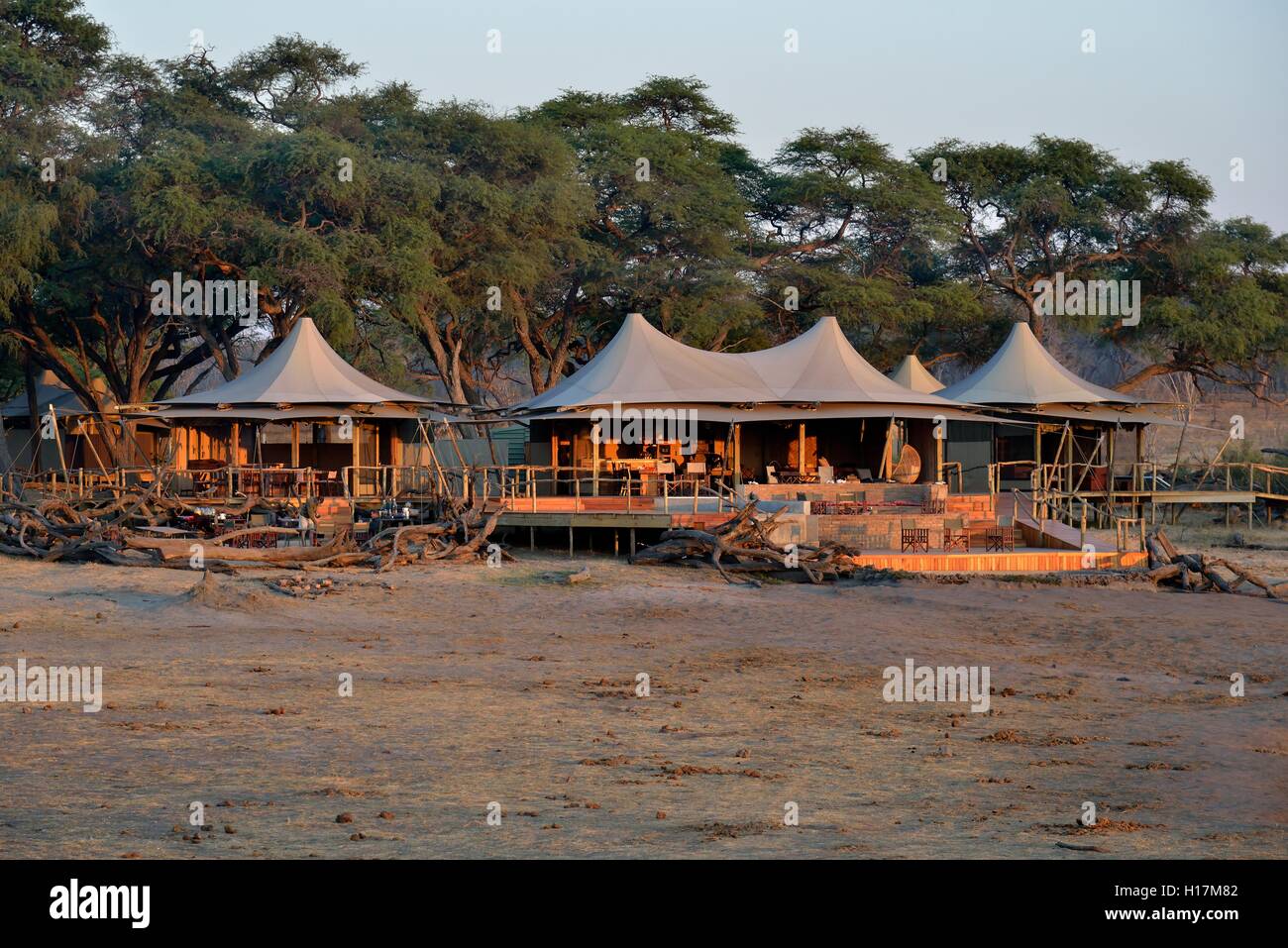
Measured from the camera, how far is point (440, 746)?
11.1 m

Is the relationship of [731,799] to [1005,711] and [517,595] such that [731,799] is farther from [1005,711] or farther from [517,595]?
[517,595]

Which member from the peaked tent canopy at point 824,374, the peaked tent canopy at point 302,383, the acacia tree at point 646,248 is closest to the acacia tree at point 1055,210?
the acacia tree at point 646,248

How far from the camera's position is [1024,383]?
39500 millimetres

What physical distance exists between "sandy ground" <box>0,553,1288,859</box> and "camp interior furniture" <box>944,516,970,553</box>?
448 centimetres

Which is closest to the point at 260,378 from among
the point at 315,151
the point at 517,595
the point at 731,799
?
the point at 315,151

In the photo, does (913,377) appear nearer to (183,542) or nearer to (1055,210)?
(1055,210)

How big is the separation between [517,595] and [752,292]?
32408mm

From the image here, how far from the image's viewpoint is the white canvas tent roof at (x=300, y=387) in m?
34.1

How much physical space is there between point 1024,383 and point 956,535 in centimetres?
1450

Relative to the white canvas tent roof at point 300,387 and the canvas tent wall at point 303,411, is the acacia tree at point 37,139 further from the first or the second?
the white canvas tent roof at point 300,387

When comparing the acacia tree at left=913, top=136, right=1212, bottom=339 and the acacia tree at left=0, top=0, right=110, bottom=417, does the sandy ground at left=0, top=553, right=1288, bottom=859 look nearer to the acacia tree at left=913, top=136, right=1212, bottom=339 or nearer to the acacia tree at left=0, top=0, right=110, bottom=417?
the acacia tree at left=0, top=0, right=110, bottom=417

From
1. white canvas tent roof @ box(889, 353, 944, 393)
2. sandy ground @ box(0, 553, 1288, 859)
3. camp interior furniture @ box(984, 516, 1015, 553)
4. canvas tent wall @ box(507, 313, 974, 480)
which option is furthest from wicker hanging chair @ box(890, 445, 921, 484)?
sandy ground @ box(0, 553, 1288, 859)

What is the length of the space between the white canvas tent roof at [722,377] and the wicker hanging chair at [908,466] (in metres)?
1.27

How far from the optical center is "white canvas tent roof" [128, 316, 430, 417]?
34.1 m
